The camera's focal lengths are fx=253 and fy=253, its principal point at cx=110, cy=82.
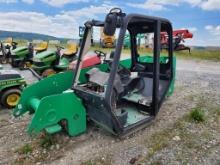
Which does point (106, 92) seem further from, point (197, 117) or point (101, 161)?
point (197, 117)

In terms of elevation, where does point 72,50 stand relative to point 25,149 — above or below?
above

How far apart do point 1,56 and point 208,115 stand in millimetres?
10385

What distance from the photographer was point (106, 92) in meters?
3.37

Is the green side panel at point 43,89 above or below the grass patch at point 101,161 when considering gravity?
above

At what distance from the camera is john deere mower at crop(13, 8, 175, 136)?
338 cm

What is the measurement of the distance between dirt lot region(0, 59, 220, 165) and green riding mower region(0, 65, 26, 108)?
627mm

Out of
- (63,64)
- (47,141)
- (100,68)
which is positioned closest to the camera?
(47,141)

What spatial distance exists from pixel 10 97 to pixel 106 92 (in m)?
2.94

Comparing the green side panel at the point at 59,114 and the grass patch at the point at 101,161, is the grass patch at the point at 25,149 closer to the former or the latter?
the green side panel at the point at 59,114

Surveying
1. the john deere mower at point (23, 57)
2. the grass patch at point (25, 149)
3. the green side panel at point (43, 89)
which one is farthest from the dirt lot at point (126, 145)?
the john deere mower at point (23, 57)

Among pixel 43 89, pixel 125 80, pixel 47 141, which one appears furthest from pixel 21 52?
pixel 47 141

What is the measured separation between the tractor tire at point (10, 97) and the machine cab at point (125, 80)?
191 cm

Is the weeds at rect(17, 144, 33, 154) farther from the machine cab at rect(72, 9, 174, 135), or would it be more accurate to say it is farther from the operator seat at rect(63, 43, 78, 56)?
the operator seat at rect(63, 43, 78, 56)

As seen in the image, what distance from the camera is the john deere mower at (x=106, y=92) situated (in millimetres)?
3379
